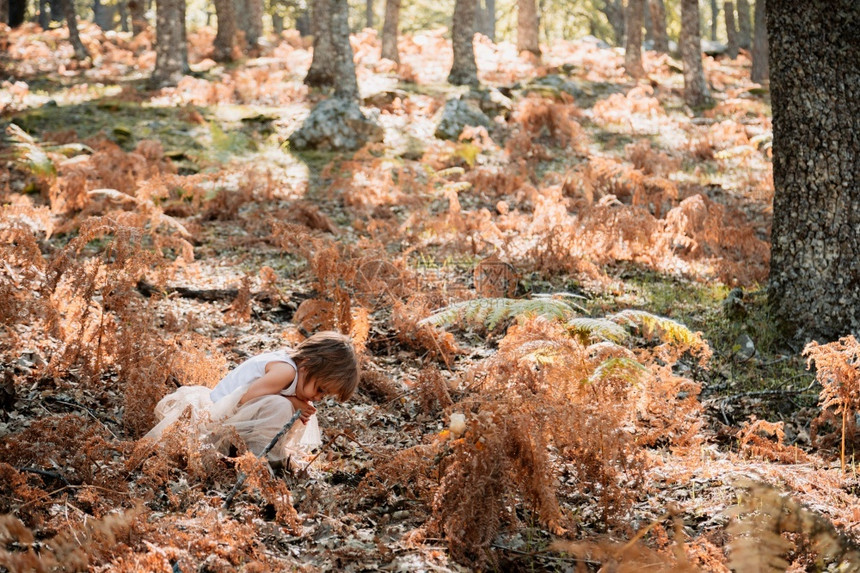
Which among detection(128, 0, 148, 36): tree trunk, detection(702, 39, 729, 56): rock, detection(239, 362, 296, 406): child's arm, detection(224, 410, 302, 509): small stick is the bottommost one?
detection(224, 410, 302, 509): small stick

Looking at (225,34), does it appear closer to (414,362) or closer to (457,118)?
(457,118)

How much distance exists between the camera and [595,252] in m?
7.78

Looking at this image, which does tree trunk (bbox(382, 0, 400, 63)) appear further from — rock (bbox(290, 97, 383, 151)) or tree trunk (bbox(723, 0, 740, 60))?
tree trunk (bbox(723, 0, 740, 60))

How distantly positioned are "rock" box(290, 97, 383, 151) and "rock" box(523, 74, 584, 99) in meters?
4.83

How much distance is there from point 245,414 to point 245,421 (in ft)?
0.13

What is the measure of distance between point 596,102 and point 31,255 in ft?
43.7

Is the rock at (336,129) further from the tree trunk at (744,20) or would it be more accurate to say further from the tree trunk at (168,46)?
the tree trunk at (744,20)

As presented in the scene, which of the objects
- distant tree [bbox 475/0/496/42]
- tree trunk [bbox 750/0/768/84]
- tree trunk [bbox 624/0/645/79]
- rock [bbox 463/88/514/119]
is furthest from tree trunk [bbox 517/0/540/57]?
rock [bbox 463/88/514/119]

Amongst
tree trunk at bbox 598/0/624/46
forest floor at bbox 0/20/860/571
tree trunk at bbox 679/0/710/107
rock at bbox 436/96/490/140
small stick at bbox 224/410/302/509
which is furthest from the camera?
tree trunk at bbox 598/0/624/46

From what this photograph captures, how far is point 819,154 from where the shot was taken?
535 centimetres

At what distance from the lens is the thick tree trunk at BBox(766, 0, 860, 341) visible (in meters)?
5.29

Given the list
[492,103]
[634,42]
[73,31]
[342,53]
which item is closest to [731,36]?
[634,42]

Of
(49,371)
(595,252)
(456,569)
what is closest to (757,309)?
(595,252)

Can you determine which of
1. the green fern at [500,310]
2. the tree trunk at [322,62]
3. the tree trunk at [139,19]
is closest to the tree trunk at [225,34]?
the tree trunk at [322,62]
